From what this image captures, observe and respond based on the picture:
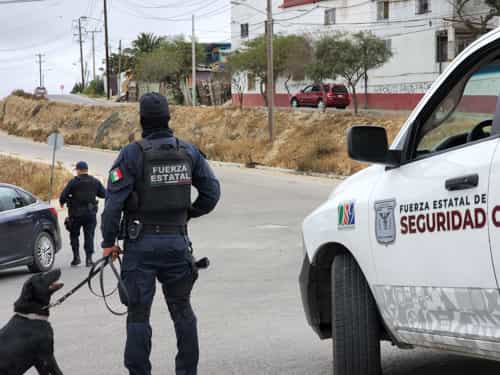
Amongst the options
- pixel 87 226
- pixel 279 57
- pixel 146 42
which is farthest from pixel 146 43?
pixel 87 226

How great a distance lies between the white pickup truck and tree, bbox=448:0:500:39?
1692 inches

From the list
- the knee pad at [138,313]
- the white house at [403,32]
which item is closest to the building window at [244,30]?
the white house at [403,32]

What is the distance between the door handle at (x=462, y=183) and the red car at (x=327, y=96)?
156 ft

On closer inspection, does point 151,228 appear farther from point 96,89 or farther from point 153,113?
point 96,89

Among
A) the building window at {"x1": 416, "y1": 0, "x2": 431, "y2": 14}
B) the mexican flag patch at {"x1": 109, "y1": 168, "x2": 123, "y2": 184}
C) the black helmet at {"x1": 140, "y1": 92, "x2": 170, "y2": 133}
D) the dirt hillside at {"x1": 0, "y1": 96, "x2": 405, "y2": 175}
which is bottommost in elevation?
the dirt hillside at {"x1": 0, "y1": 96, "x2": 405, "y2": 175}

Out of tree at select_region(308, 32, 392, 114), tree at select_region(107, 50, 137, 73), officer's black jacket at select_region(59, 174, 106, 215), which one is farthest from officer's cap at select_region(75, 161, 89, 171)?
tree at select_region(107, 50, 137, 73)

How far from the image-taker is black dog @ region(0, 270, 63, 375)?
19.3 ft

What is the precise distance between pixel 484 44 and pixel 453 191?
76 centimetres

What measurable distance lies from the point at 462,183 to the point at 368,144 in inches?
29.8

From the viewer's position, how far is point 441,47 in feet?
169

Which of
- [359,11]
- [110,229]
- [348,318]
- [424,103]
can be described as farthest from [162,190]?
[359,11]

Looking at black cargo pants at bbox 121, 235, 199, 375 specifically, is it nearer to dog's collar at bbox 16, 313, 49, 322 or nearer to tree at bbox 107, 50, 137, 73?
dog's collar at bbox 16, 313, 49, 322

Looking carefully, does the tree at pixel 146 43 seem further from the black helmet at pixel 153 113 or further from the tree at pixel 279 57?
the black helmet at pixel 153 113

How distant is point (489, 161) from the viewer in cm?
425
